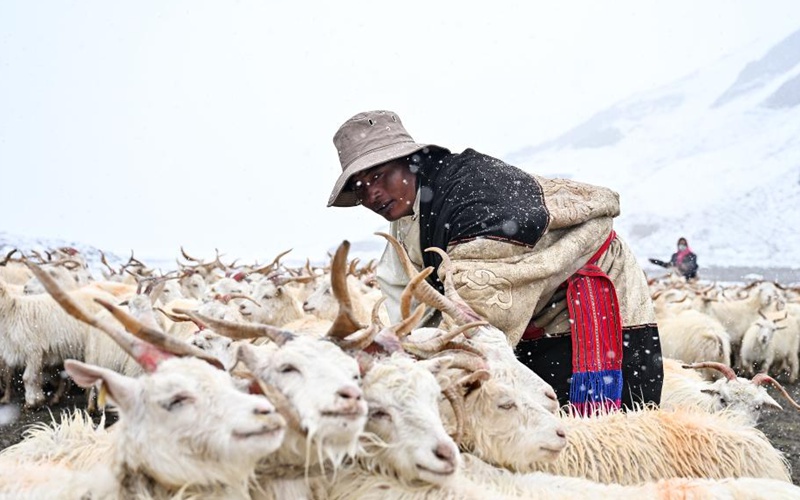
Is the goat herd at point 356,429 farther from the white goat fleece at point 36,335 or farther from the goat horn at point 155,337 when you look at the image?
the white goat fleece at point 36,335

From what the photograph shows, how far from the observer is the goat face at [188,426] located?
6.03ft

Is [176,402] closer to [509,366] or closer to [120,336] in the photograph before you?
[120,336]

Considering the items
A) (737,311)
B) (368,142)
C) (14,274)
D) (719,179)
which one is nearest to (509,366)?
(368,142)

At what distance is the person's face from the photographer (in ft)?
11.7

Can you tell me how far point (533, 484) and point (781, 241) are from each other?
50.5 m

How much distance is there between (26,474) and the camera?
7.54 ft

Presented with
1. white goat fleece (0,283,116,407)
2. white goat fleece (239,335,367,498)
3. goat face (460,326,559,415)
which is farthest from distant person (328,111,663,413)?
white goat fleece (0,283,116,407)

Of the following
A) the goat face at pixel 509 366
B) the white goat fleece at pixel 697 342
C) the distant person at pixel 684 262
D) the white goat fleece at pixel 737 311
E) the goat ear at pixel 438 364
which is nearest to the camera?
the goat ear at pixel 438 364

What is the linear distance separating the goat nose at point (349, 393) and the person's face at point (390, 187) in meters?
1.74

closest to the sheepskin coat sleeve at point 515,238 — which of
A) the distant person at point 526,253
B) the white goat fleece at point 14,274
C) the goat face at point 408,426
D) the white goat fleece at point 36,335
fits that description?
the distant person at point 526,253

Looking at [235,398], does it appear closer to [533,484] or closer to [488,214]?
[533,484]

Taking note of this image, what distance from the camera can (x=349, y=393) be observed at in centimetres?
195

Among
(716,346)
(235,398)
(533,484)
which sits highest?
(235,398)

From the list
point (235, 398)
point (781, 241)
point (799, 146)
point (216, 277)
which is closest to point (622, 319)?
point (235, 398)
